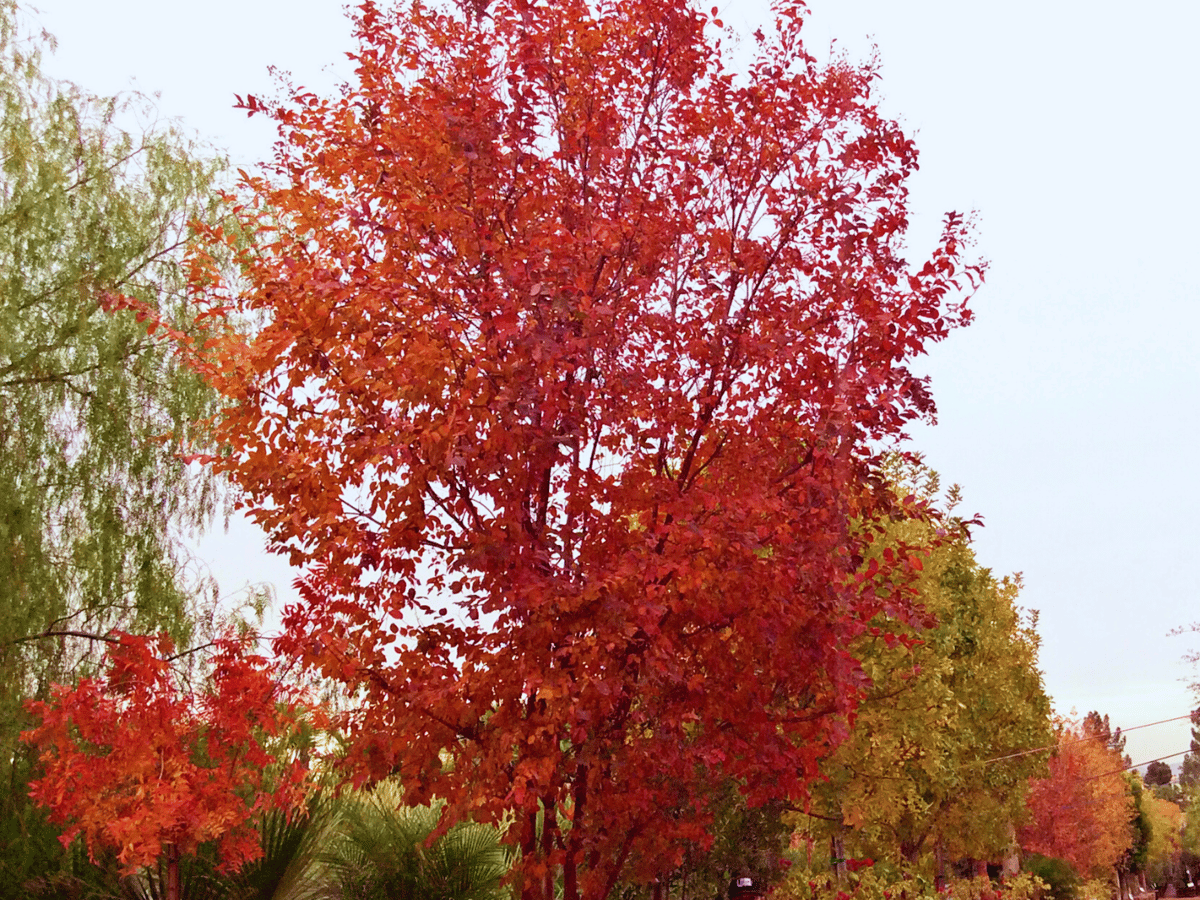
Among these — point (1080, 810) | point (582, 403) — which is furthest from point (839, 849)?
point (1080, 810)

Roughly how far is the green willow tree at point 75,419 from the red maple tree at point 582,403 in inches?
211

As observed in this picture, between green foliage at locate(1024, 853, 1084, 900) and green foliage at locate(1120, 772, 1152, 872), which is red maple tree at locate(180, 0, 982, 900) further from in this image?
green foliage at locate(1120, 772, 1152, 872)

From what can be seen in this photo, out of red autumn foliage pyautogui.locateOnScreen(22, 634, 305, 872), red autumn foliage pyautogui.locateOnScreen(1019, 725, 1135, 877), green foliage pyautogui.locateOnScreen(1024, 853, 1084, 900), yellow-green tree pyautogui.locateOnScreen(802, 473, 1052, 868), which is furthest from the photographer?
red autumn foliage pyautogui.locateOnScreen(1019, 725, 1135, 877)

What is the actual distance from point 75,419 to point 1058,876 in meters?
36.7

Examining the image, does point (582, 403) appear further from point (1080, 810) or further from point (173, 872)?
point (1080, 810)

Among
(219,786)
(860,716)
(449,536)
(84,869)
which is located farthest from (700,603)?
(860,716)

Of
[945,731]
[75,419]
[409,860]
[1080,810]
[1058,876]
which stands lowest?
[1058,876]

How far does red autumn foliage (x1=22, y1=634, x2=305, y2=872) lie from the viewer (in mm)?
10719

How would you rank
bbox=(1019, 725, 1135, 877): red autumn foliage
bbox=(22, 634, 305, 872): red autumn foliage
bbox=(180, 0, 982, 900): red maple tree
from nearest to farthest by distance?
bbox=(180, 0, 982, 900): red maple tree < bbox=(22, 634, 305, 872): red autumn foliage < bbox=(1019, 725, 1135, 877): red autumn foliage

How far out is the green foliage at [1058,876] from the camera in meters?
39.4

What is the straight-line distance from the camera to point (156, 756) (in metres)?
11.0

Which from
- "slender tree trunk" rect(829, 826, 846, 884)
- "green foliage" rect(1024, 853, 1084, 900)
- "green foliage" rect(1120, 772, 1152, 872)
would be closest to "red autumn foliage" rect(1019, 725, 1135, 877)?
"green foliage" rect(1024, 853, 1084, 900)

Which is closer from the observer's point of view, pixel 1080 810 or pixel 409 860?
pixel 409 860

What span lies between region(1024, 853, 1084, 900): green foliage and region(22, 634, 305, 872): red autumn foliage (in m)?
34.3
